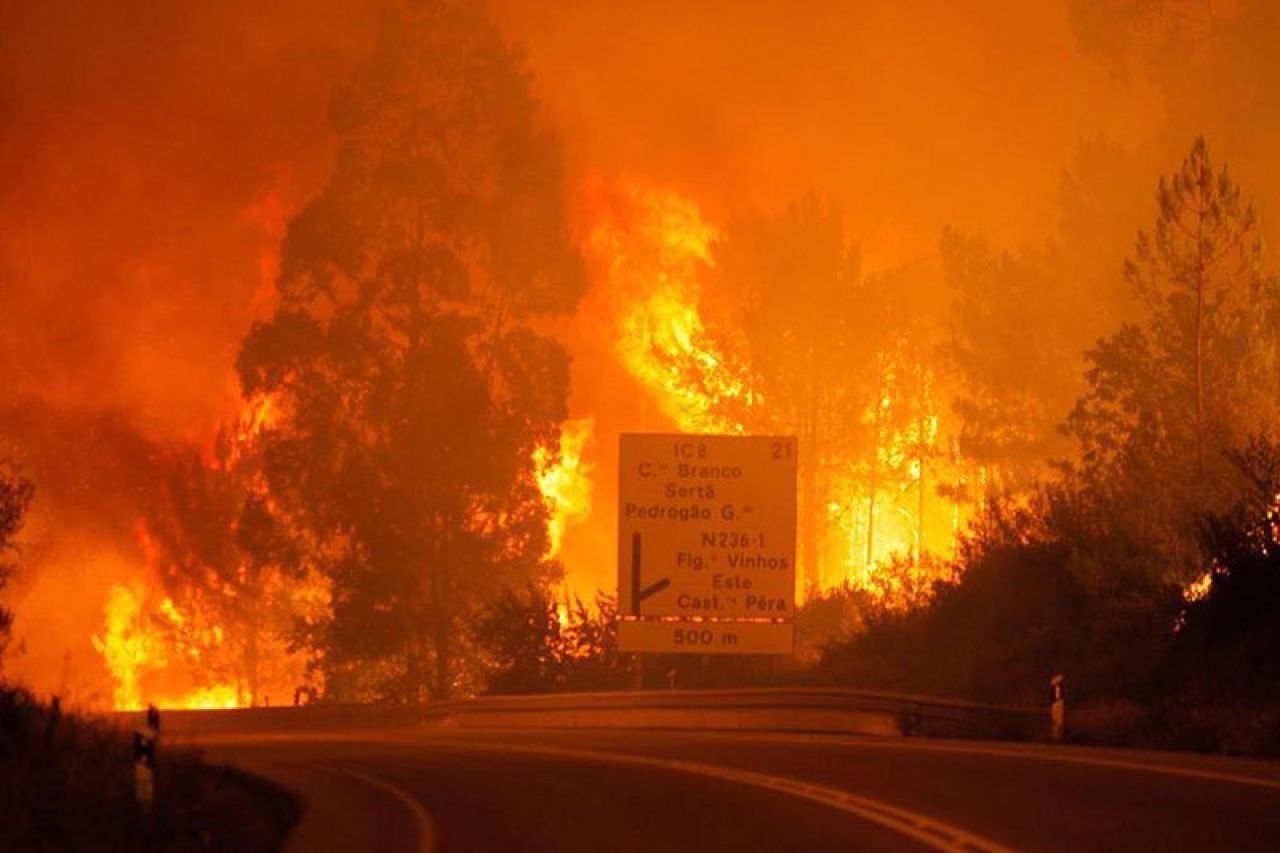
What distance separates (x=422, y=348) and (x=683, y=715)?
18402mm

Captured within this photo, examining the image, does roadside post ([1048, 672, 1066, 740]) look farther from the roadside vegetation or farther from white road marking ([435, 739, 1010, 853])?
the roadside vegetation

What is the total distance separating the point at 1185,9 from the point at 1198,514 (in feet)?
132

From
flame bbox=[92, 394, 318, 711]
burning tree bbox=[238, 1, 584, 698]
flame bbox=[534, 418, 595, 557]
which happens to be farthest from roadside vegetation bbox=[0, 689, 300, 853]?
flame bbox=[92, 394, 318, 711]

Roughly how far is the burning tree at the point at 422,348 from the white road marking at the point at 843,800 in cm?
2295

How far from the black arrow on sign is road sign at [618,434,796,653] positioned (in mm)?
20

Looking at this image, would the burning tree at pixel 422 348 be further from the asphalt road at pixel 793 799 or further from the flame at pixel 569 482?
the asphalt road at pixel 793 799

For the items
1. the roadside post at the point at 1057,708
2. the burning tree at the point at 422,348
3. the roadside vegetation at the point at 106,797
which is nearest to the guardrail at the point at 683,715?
the roadside post at the point at 1057,708

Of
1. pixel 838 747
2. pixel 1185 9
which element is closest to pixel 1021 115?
pixel 1185 9

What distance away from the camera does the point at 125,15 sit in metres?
70.8

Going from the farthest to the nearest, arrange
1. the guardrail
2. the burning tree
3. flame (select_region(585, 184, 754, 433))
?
flame (select_region(585, 184, 754, 433))
the burning tree
the guardrail

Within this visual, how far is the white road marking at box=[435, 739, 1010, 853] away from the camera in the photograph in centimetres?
1266

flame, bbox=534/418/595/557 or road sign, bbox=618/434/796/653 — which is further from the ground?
flame, bbox=534/418/595/557

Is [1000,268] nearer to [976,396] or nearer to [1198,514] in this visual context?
[976,396]

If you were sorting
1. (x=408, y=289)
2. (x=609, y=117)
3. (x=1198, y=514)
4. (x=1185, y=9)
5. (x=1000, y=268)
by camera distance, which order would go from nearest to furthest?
(x=1198, y=514) → (x=408, y=289) → (x=1000, y=268) → (x=1185, y=9) → (x=609, y=117)
